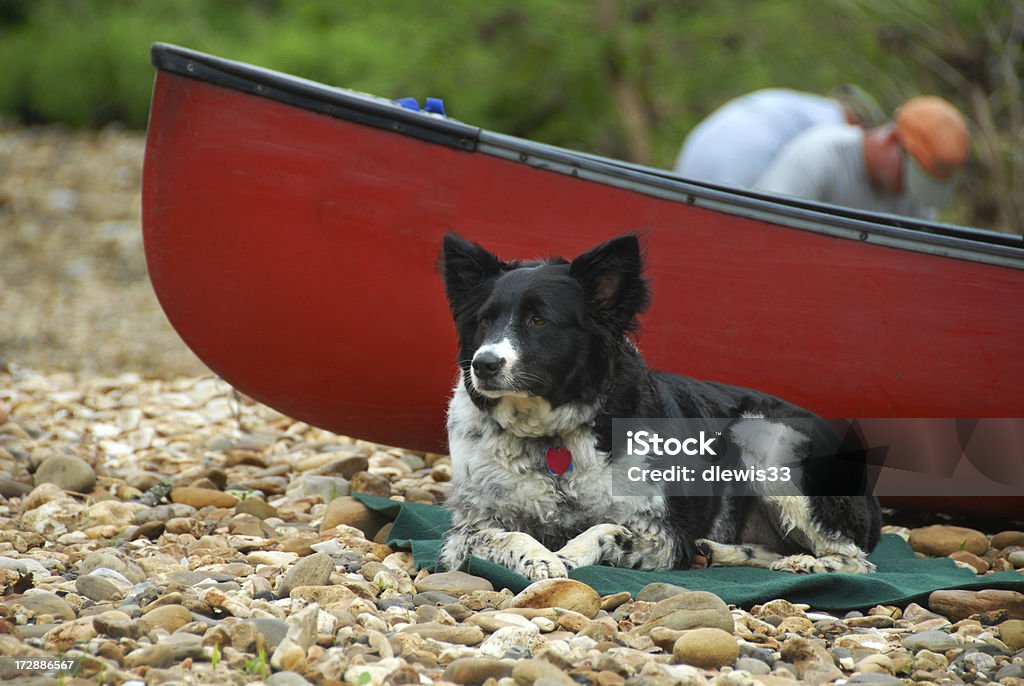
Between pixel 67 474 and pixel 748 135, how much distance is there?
6.15 m

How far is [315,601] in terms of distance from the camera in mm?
3357

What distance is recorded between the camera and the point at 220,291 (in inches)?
190

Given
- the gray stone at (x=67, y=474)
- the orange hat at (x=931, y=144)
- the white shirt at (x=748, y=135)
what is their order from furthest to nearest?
1. the white shirt at (x=748, y=135)
2. the orange hat at (x=931, y=144)
3. the gray stone at (x=67, y=474)

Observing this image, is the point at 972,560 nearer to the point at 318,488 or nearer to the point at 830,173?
the point at 318,488

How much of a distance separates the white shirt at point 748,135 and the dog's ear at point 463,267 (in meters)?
5.31

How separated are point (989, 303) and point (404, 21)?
10.5m

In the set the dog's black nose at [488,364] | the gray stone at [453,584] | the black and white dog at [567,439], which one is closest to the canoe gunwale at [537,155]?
the black and white dog at [567,439]

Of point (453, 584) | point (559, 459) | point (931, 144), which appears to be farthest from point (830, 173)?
point (453, 584)

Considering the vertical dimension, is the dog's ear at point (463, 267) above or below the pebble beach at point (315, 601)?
above

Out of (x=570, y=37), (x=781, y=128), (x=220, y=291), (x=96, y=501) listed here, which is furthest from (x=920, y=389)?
(x=570, y=37)

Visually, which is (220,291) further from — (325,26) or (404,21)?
(325,26)

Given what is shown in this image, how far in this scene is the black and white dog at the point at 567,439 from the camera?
3.78m

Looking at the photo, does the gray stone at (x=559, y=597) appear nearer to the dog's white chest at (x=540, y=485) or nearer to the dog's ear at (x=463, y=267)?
the dog's white chest at (x=540, y=485)

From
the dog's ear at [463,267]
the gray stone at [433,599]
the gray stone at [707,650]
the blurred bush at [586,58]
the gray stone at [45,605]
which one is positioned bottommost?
the gray stone at [45,605]
